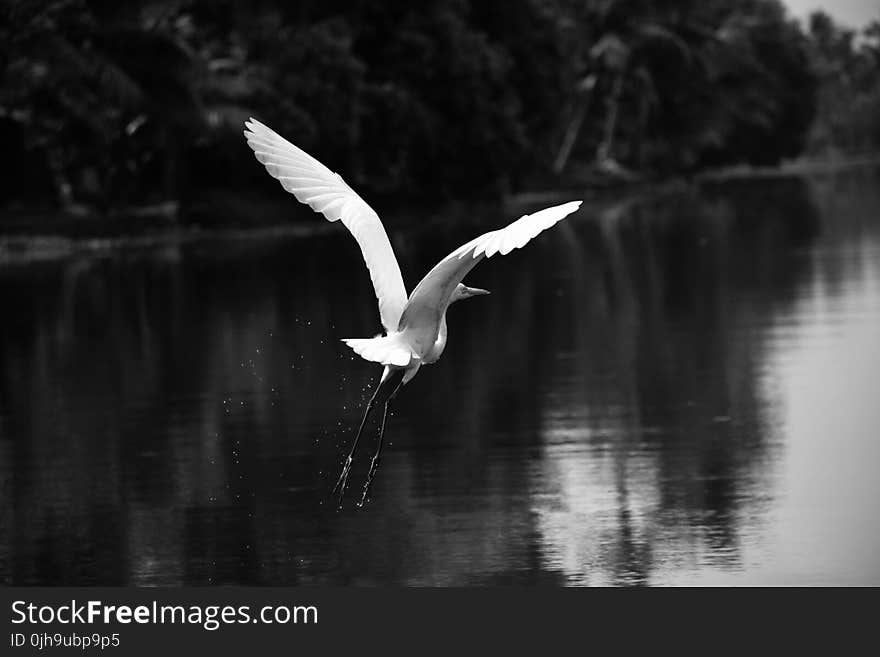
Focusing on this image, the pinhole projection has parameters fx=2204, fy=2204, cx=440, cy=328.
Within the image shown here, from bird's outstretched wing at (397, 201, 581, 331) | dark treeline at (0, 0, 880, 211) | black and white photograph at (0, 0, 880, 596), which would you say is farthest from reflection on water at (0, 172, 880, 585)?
dark treeline at (0, 0, 880, 211)

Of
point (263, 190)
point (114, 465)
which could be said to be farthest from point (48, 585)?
point (263, 190)

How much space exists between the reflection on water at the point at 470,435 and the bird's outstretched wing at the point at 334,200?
3.97ft

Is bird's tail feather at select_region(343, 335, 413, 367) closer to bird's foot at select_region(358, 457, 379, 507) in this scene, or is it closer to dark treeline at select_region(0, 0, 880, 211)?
bird's foot at select_region(358, 457, 379, 507)

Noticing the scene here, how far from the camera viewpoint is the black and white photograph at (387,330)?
962cm

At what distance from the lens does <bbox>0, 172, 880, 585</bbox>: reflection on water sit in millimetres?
9633

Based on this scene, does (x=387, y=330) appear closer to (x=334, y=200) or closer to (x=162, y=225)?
(x=334, y=200)

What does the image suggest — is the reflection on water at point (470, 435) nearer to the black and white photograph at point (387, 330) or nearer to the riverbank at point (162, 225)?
the black and white photograph at point (387, 330)

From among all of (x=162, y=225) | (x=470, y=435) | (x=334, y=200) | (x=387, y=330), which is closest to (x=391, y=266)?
(x=387, y=330)

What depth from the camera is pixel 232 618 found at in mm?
8672

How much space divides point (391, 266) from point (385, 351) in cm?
74

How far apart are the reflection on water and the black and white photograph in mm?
41

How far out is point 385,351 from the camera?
858 centimetres

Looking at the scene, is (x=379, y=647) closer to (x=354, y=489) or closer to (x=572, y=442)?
(x=354, y=489)

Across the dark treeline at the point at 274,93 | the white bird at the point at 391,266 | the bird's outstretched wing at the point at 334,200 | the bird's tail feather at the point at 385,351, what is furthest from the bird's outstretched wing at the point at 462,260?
the dark treeline at the point at 274,93
